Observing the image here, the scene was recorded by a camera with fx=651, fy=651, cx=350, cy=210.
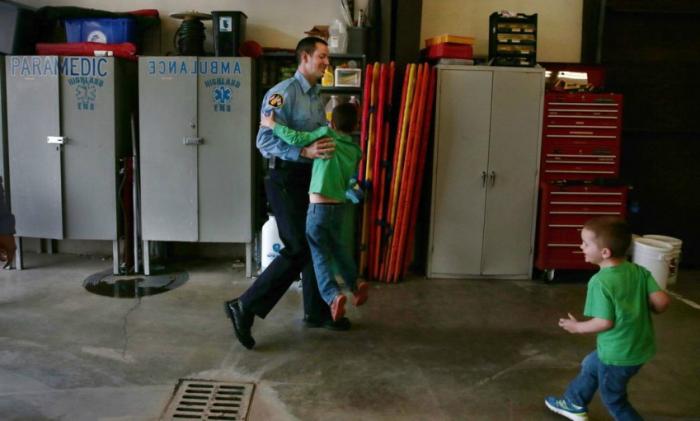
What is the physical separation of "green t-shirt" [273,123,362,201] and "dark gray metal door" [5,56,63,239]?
2433 mm

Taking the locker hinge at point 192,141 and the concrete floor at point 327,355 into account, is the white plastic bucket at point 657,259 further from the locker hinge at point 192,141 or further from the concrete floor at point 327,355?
the locker hinge at point 192,141

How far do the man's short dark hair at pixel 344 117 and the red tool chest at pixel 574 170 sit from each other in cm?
208

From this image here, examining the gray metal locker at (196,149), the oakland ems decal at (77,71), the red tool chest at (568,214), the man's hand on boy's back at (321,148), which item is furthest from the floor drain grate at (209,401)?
the red tool chest at (568,214)

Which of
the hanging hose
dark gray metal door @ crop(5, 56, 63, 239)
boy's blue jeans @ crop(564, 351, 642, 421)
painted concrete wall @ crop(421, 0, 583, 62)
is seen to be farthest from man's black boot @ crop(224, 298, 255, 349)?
painted concrete wall @ crop(421, 0, 583, 62)

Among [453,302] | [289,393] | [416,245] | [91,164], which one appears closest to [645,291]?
[289,393]

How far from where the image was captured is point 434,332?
3941 mm

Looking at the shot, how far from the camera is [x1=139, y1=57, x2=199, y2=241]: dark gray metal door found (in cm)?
486

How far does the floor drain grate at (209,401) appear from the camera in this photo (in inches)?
112

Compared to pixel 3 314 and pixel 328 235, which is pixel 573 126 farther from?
pixel 3 314

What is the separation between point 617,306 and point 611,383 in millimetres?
342

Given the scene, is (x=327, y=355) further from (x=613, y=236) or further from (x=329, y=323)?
(x=613, y=236)

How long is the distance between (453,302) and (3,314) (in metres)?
2.94

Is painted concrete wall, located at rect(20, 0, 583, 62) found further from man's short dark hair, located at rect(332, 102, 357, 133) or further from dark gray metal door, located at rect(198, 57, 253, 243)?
man's short dark hair, located at rect(332, 102, 357, 133)

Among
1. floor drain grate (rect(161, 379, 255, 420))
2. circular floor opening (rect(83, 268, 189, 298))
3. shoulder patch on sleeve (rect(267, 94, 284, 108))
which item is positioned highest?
shoulder patch on sleeve (rect(267, 94, 284, 108))
